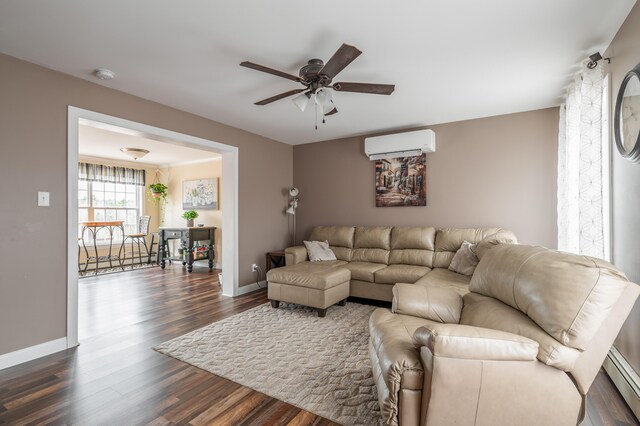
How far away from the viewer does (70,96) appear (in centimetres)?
281

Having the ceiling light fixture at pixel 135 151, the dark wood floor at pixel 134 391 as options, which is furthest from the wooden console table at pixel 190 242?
the dark wood floor at pixel 134 391

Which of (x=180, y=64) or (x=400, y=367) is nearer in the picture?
(x=400, y=367)

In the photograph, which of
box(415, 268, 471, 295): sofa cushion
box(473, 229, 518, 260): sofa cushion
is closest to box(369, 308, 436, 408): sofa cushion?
box(415, 268, 471, 295): sofa cushion

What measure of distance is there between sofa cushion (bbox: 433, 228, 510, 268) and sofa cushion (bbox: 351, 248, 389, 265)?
672 mm

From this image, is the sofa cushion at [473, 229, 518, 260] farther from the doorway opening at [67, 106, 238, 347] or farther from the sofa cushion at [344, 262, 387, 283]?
the doorway opening at [67, 106, 238, 347]

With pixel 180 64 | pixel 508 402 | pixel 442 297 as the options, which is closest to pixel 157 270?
pixel 180 64

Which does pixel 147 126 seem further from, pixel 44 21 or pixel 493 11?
pixel 493 11

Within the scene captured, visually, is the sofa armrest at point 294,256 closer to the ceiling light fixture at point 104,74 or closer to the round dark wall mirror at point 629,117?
the ceiling light fixture at point 104,74

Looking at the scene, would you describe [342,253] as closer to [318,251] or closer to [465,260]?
[318,251]

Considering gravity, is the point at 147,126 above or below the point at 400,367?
above

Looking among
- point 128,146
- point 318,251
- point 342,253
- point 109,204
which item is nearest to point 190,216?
point 128,146

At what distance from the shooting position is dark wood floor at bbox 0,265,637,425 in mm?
1794

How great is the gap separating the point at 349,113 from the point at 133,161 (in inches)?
230

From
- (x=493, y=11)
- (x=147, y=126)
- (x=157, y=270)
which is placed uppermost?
(x=493, y=11)
